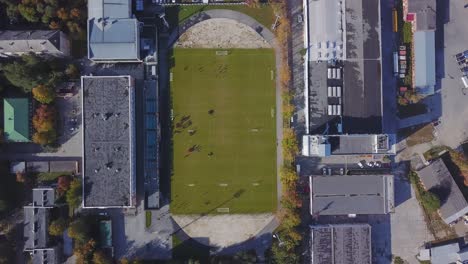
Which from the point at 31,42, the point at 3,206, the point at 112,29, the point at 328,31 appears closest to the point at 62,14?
the point at 31,42

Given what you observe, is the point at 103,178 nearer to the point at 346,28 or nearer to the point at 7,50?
the point at 7,50

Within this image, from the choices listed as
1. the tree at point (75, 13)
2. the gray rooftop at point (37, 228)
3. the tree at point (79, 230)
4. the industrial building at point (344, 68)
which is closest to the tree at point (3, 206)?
the gray rooftop at point (37, 228)

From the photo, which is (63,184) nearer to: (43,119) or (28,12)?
(43,119)

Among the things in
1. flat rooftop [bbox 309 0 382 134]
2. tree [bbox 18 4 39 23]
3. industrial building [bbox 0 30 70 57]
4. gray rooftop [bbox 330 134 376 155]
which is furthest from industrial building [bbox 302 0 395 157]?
tree [bbox 18 4 39 23]

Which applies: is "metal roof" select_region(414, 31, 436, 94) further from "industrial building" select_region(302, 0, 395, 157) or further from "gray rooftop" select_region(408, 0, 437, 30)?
"industrial building" select_region(302, 0, 395, 157)

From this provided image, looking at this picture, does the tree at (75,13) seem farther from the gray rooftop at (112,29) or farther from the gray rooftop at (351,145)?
the gray rooftop at (351,145)

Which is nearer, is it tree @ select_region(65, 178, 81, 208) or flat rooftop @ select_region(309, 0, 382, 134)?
tree @ select_region(65, 178, 81, 208)
